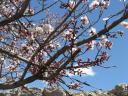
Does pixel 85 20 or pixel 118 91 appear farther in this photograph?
pixel 118 91

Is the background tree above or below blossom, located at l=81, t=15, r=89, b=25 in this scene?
below

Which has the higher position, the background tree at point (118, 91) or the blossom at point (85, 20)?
the blossom at point (85, 20)

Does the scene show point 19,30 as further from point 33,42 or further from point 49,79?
point 49,79

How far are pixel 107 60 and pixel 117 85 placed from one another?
321 feet

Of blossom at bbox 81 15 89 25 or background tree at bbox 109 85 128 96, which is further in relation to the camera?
background tree at bbox 109 85 128 96

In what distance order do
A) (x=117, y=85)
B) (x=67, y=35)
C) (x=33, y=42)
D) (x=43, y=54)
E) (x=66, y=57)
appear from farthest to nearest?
(x=117, y=85)
(x=33, y=42)
(x=43, y=54)
(x=67, y=35)
(x=66, y=57)

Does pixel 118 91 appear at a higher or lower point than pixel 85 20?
lower

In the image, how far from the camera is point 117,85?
105 m

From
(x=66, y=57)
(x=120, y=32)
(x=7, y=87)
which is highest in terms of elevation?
(x=120, y=32)

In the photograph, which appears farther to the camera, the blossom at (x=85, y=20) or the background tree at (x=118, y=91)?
the background tree at (x=118, y=91)

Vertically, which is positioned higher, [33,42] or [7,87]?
[33,42]

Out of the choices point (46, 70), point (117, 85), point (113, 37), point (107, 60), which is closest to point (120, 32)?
point (113, 37)

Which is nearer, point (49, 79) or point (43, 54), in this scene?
point (49, 79)

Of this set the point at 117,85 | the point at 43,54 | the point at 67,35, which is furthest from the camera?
the point at 117,85
